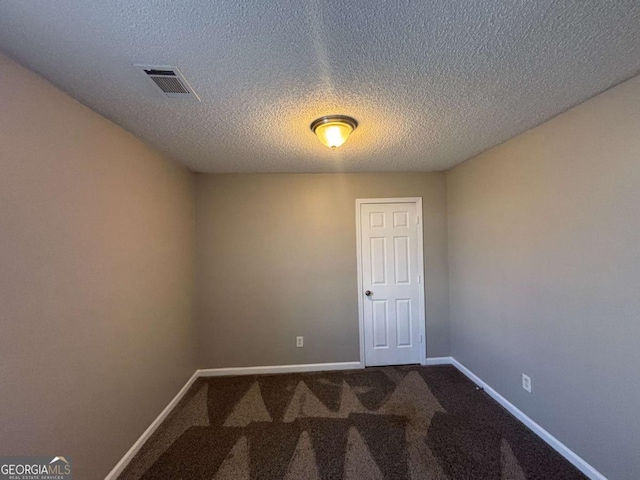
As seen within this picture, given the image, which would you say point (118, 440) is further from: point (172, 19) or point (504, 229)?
point (504, 229)

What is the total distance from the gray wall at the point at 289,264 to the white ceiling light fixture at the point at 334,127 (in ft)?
4.73

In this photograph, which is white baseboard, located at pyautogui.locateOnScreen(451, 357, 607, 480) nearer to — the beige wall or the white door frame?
the white door frame

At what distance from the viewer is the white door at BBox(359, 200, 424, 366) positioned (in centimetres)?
338

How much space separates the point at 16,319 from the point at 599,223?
3217 millimetres

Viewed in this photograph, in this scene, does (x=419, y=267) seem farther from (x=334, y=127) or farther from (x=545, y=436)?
(x=334, y=127)

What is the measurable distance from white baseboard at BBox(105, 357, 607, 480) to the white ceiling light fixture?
8.86 ft

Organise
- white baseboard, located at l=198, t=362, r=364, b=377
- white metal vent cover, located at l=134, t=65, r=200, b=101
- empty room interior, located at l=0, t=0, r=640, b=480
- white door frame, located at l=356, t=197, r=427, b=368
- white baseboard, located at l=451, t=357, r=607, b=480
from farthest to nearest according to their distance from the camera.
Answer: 1. white door frame, located at l=356, t=197, r=427, b=368
2. white baseboard, located at l=198, t=362, r=364, b=377
3. white baseboard, located at l=451, t=357, r=607, b=480
4. white metal vent cover, located at l=134, t=65, r=200, b=101
5. empty room interior, located at l=0, t=0, r=640, b=480

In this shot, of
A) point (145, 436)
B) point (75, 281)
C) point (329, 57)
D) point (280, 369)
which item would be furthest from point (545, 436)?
point (75, 281)

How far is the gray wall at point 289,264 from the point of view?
324cm

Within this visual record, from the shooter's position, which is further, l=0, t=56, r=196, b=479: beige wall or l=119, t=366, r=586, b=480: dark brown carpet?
l=119, t=366, r=586, b=480: dark brown carpet

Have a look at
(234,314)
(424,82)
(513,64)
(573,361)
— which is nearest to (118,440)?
(234,314)

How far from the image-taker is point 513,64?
51.4 inches

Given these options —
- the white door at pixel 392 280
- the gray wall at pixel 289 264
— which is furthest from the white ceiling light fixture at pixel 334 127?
→ the white door at pixel 392 280

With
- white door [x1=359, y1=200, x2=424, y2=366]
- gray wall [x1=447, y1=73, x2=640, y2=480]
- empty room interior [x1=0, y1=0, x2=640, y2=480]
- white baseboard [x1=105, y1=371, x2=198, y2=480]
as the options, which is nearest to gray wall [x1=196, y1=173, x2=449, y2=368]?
empty room interior [x1=0, y1=0, x2=640, y2=480]
